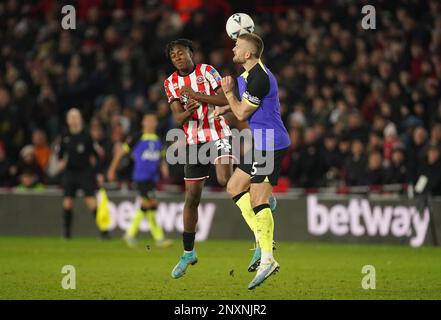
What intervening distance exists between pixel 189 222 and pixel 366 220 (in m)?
6.97

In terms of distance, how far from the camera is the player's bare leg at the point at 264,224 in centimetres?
957

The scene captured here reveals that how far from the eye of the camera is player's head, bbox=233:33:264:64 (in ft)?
32.6

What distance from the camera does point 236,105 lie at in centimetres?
995

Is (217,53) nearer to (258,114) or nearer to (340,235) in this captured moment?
(340,235)

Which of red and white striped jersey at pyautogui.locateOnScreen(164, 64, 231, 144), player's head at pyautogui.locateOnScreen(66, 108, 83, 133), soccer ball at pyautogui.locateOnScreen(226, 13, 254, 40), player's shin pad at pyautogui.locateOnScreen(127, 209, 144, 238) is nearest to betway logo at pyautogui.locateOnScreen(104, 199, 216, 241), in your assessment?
player's shin pad at pyautogui.locateOnScreen(127, 209, 144, 238)

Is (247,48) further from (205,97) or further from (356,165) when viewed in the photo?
(356,165)

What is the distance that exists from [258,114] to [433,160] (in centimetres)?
781

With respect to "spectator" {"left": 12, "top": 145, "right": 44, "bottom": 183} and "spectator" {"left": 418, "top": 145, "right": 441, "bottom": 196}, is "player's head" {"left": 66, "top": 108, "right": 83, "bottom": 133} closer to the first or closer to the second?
"spectator" {"left": 12, "top": 145, "right": 44, "bottom": 183}

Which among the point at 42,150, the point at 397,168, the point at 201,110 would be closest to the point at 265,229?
the point at 201,110

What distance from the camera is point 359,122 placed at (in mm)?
18766

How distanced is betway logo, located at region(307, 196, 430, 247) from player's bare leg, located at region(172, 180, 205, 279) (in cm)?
680

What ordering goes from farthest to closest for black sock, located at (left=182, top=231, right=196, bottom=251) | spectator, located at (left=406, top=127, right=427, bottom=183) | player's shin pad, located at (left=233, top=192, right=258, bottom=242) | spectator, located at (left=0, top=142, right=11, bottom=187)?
spectator, located at (left=0, top=142, right=11, bottom=187) → spectator, located at (left=406, top=127, right=427, bottom=183) → black sock, located at (left=182, top=231, right=196, bottom=251) → player's shin pad, located at (left=233, top=192, right=258, bottom=242)
